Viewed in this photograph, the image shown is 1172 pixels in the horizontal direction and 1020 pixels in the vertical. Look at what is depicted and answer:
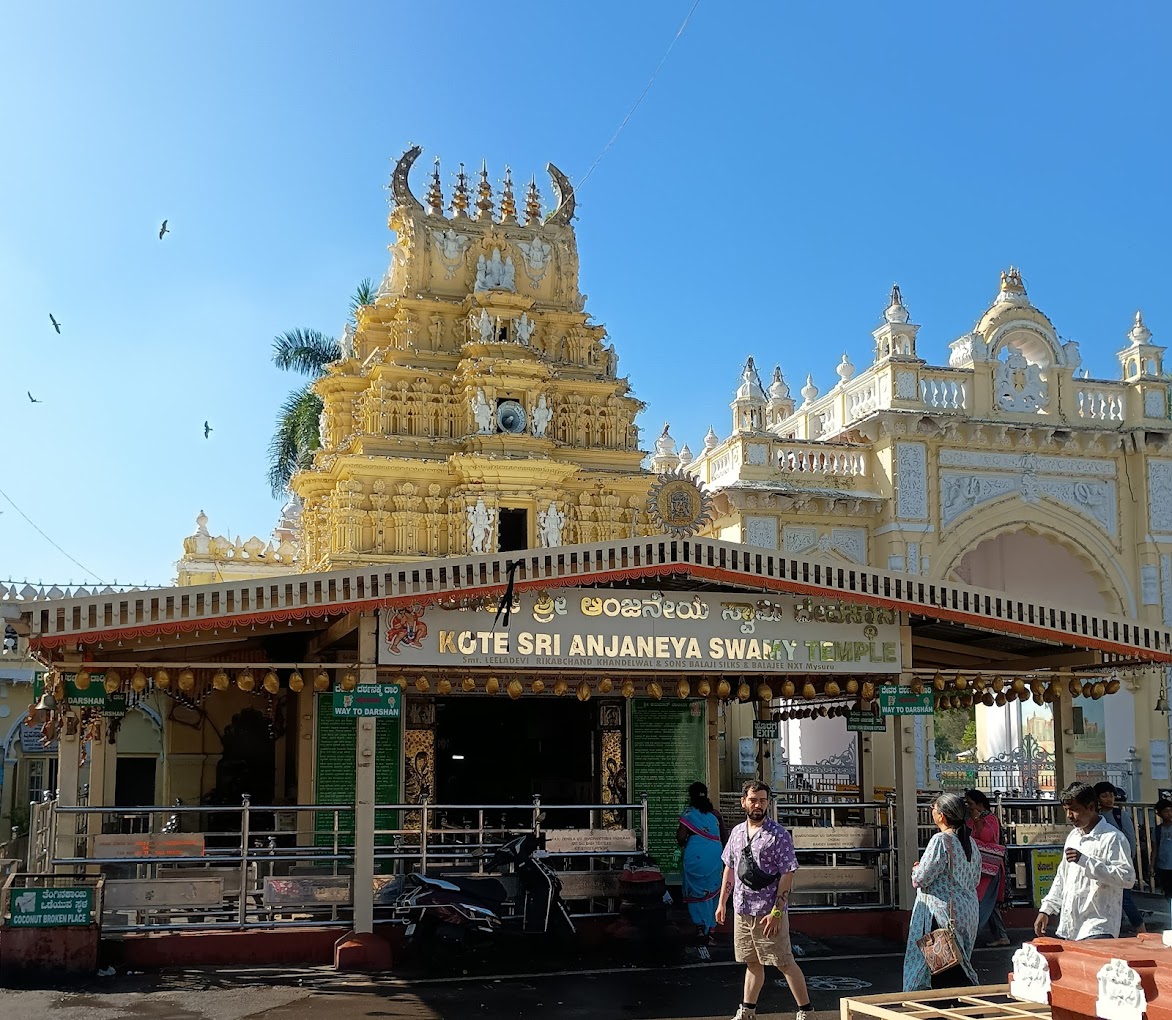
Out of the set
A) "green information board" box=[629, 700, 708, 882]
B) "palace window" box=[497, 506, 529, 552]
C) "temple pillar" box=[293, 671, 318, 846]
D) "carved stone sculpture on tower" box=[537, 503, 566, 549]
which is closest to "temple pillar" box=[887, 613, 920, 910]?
"green information board" box=[629, 700, 708, 882]

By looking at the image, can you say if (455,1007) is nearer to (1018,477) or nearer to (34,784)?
(1018,477)

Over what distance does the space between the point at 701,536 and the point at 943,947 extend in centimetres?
786

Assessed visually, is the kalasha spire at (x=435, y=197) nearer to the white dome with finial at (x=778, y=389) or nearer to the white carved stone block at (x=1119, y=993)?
the white dome with finial at (x=778, y=389)

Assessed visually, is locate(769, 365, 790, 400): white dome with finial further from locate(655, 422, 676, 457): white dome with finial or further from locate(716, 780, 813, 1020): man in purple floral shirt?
locate(716, 780, 813, 1020): man in purple floral shirt

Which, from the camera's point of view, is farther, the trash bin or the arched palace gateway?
the arched palace gateway

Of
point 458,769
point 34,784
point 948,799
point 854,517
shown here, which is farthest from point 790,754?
point 948,799

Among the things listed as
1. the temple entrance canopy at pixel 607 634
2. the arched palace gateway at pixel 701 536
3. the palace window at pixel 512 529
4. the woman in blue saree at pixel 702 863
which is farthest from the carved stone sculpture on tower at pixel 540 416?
the woman in blue saree at pixel 702 863

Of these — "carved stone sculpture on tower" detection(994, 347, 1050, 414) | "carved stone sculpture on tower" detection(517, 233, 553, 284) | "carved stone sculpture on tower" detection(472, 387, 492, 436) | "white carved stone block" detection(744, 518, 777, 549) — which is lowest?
"white carved stone block" detection(744, 518, 777, 549)

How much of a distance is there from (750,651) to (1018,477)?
16.4 m

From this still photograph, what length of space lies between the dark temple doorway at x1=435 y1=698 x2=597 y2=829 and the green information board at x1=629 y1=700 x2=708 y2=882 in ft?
3.76

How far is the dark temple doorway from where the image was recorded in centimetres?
1731

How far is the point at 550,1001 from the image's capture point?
978cm

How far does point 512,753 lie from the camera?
18.1m

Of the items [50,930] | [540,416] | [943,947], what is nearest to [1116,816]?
[943,947]
